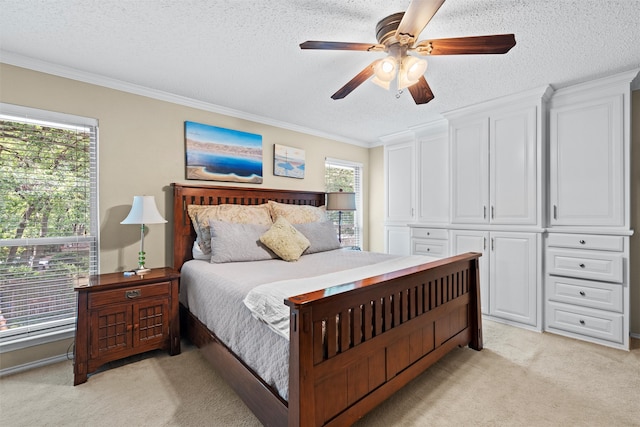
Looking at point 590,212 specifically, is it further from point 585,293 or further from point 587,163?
point 585,293

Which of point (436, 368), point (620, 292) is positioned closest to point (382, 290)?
point (436, 368)

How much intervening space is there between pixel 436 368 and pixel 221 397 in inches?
61.0

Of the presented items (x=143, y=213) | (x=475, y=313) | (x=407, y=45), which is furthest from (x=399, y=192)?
(x=143, y=213)

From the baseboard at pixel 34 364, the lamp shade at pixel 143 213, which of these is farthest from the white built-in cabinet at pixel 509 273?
the baseboard at pixel 34 364

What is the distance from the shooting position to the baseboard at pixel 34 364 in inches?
86.8

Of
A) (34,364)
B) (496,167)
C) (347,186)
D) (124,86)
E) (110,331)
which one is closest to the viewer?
(110,331)

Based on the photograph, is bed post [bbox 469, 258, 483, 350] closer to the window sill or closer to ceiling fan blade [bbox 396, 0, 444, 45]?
ceiling fan blade [bbox 396, 0, 444, 45]

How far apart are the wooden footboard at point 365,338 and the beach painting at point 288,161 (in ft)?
7.85

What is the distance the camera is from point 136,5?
1726mm

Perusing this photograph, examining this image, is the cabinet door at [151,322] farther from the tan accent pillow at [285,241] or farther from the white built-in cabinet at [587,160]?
the white built-in cabinet at [587,160]

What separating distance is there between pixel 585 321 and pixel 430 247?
5.40ft

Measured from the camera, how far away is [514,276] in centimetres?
310

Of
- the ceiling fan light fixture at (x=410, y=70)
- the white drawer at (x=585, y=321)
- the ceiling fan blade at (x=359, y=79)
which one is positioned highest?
the ceiling fan blade at (x=359, y=79)

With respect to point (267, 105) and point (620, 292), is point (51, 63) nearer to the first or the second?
point (267, 105)
